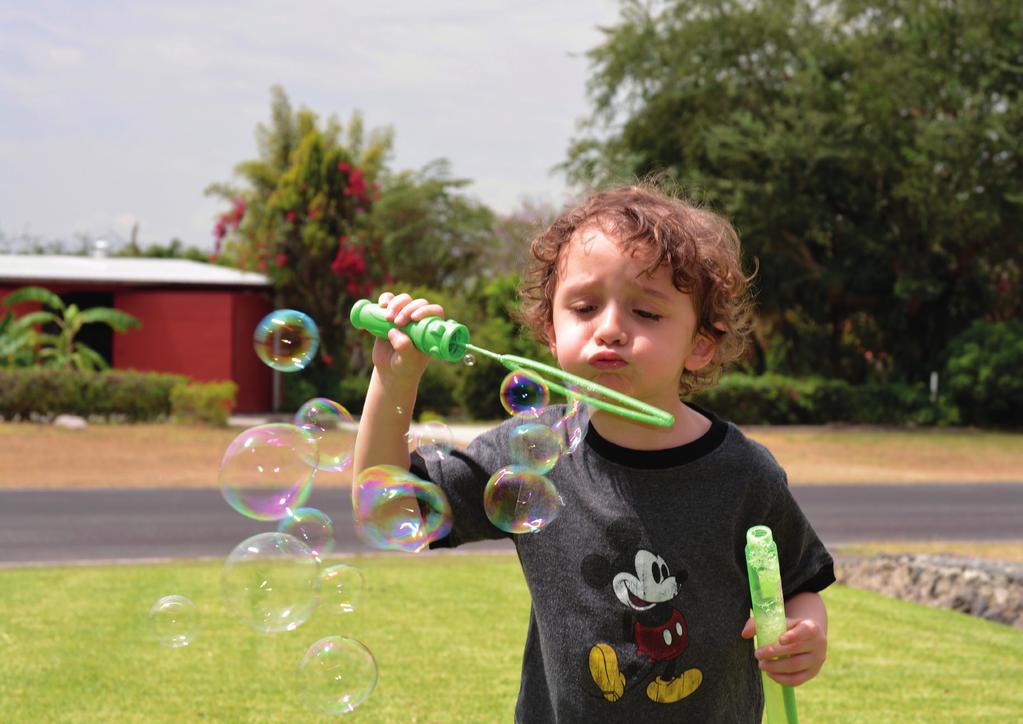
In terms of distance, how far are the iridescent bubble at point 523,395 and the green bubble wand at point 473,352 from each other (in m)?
0.41

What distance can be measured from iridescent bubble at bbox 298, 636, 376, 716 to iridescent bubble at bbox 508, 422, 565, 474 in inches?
32.5

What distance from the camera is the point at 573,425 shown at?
2.72 m

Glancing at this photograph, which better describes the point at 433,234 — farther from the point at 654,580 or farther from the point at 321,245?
the point at 654,580

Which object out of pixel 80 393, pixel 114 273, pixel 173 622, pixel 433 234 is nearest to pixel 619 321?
pixel 173 622

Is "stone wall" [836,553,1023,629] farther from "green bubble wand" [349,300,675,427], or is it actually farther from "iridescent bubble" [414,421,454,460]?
"green bubble wand" [349,300,675,427]

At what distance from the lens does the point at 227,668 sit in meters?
5.59

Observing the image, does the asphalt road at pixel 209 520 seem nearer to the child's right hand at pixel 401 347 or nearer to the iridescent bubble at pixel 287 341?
the iridescent bubble at pixel 287 341

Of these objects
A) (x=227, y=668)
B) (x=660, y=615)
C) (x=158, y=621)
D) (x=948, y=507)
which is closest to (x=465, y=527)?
(x=660, y=615)

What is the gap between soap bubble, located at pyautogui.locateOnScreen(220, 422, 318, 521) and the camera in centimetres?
318

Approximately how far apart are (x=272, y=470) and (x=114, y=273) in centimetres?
2591

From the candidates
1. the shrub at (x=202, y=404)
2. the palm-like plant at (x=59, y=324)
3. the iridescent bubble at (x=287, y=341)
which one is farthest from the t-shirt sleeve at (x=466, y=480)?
the palm-like plant at (x=59, y=324)

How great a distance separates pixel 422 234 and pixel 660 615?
38.7 metres

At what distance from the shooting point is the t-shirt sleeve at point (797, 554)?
8.53 feet

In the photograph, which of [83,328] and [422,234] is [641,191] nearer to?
[83,328]
